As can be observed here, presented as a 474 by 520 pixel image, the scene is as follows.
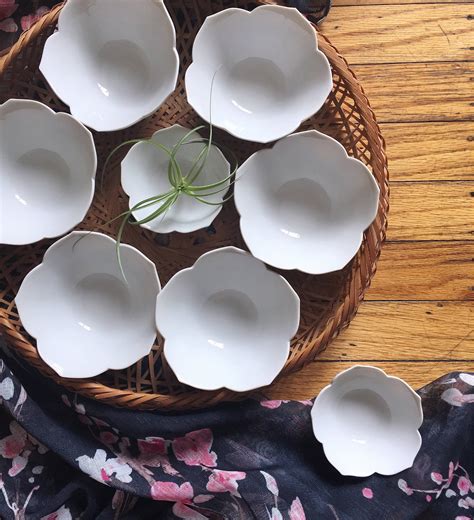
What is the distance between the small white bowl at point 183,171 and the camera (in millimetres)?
944

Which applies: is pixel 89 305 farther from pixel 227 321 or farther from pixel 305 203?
pixel 305 203

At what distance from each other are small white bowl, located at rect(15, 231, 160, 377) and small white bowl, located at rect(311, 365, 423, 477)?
288 mm

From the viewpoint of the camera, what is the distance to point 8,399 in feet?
3.16

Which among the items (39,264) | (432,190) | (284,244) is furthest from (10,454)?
(432,190)

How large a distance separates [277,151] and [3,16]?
1.62ft

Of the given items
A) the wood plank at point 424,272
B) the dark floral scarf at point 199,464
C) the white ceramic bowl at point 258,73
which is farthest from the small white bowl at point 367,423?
the white ceramic bowl at point 258,73

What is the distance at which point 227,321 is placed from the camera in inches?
38.1

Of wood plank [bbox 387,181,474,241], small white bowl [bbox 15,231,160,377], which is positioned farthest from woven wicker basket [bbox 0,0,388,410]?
wood plank [bbox 387,181,474,241]

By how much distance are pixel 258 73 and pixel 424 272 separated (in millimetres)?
419

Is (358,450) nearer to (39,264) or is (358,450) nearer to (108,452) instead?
(108,452)

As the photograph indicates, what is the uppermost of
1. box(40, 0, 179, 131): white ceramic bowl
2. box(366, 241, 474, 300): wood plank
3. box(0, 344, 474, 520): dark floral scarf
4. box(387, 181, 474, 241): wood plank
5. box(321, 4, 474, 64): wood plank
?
box(40, 0, 179, 131): white ceramic bowl

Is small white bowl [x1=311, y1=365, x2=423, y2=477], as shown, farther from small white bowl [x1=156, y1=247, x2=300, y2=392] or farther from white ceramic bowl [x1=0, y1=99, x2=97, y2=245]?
white ceramic bowl [x1=0, y1=99, x2=97, y2=245]

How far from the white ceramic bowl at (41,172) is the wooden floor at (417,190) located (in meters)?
0.43

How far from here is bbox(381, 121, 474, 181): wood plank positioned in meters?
1.08
